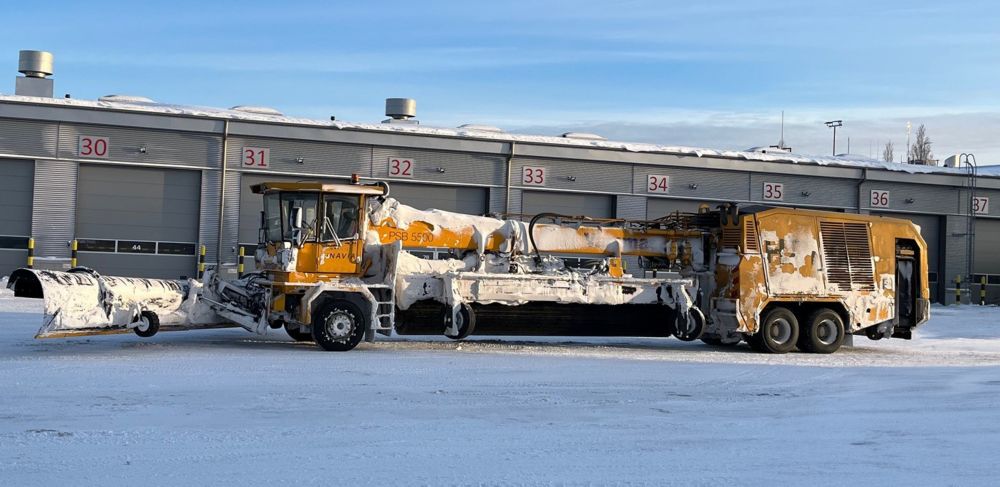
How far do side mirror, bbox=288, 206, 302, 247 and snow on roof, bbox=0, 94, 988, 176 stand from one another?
45.6 ft

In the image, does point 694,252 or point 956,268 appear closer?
point 694,252

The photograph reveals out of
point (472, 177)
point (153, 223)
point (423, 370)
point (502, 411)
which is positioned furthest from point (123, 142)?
point (502, 411)

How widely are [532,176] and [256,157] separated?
26.5 feet

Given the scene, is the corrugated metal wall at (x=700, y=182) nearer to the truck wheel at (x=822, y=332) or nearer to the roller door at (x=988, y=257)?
the roller door at (x=988, y=257)

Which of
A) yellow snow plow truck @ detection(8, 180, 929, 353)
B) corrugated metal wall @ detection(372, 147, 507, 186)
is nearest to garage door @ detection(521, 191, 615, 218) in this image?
corrugated metal wall @ detection(372, 147, 507, 186)

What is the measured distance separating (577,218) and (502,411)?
875 centimetres

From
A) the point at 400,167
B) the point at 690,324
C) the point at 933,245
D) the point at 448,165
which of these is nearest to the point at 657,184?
the point at 448,165

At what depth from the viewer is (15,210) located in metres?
28.8

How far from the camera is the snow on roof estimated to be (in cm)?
2948

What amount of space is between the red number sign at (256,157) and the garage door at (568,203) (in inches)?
298

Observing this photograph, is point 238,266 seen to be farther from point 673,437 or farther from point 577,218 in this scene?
point 673,437

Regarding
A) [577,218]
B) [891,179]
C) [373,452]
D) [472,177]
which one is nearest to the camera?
[373,452]

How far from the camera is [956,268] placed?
37875mm

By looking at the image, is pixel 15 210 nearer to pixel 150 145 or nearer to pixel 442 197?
pixel 150 145
